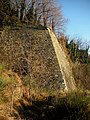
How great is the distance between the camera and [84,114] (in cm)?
1220

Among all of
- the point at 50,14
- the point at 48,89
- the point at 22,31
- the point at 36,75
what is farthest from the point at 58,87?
the point at 50,14

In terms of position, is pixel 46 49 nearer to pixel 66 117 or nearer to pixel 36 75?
pixel 36 75

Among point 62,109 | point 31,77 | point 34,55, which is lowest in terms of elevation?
point 62,109

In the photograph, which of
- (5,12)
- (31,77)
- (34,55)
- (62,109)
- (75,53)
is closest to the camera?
(62,109)

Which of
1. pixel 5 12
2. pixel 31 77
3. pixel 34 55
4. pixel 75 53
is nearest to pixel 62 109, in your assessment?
pixel 31 77

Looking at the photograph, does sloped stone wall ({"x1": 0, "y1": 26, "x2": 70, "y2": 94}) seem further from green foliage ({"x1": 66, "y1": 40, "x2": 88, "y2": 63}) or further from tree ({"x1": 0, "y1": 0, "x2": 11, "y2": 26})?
green foliage ({"x1": 66, "y1": 40, "x2": 88, "y2": 63})

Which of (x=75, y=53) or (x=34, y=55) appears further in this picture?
(x=75, y=53)

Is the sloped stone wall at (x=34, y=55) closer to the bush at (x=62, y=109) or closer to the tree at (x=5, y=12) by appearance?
the tree at (x=5, y=12)

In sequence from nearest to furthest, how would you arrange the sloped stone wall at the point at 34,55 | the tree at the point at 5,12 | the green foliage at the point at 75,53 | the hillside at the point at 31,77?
the hillside at the point at 31,77
the sloped stone wall at the point at 34,55
the tree at the point at 5,12
the green foliage at the point at 75,53

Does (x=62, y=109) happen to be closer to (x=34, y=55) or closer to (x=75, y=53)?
(x=34, y=55)

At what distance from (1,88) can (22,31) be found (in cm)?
1095

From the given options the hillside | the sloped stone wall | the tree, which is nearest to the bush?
the hillside

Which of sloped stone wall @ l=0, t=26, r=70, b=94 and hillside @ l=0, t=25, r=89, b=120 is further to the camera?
sloped stone wall @ l=0, t=26, r=70, b=94

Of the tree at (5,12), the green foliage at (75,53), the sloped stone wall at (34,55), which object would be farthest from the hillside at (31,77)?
the green foliage at (75,53)
